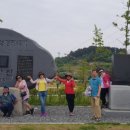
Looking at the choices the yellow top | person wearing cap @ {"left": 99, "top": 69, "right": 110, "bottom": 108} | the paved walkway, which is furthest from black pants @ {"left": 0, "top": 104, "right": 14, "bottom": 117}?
person wearing cap @ {"left": 99, "top": 69, "right": 110, "bottom": 108}

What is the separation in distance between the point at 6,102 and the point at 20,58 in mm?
2669

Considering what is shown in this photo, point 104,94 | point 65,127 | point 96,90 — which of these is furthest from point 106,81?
point 65,127

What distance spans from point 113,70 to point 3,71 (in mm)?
4080

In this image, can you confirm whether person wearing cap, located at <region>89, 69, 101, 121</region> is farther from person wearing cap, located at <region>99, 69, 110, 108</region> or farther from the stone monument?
person wearing cap, located at <region>99, 69, 110, 108</region>

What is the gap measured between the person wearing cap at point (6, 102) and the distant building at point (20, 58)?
6.08 ft

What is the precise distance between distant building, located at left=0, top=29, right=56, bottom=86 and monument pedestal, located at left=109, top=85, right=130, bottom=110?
2.74m

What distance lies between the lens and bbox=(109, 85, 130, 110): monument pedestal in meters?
17.6

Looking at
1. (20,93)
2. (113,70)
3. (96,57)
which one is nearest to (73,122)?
(20,93)

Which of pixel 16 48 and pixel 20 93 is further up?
pixel 16 48

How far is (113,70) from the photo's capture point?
18953 millimetres

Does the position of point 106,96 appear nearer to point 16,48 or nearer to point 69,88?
point 69,88

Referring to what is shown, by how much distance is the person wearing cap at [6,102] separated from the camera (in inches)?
663

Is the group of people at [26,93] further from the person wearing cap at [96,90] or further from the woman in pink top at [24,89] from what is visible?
the person wearing cap at [96,90]

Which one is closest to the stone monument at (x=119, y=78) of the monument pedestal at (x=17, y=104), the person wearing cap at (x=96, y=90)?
the person wearing cap at (x=96, y=90)
